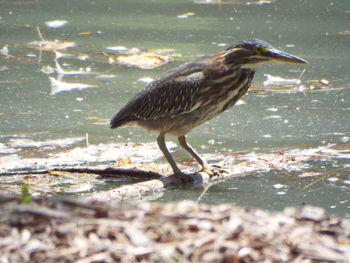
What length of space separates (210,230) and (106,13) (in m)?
7.16

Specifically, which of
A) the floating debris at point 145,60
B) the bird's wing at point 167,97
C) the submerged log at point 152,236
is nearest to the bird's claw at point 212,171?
the bird's wing at point 167,97

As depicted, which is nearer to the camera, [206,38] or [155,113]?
[155,113]

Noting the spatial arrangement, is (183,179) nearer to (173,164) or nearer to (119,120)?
(173,164)

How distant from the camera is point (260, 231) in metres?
3.68

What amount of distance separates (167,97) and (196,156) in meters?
0.58

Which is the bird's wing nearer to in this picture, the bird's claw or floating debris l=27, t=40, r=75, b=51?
the bird's claw

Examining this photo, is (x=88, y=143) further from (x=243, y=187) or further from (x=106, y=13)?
(x=106, y=13)

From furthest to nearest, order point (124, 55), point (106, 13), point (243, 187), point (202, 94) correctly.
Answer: point (106, 13) → point (124, 55) → point (202, 94) → point (243, 187)

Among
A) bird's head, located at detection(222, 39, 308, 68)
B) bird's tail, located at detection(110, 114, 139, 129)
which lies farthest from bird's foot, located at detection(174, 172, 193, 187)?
bird's head, located at detection(222, 39, 308, 68)

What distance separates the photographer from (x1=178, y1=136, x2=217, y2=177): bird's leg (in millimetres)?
5957

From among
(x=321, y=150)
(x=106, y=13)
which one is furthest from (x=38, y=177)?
(x=106, y=13)

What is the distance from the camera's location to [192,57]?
28.5ft

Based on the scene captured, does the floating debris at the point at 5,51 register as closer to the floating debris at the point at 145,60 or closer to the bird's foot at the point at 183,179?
the floating debris at the point at 145,60

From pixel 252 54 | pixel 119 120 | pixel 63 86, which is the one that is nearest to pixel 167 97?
pixel 119 120
